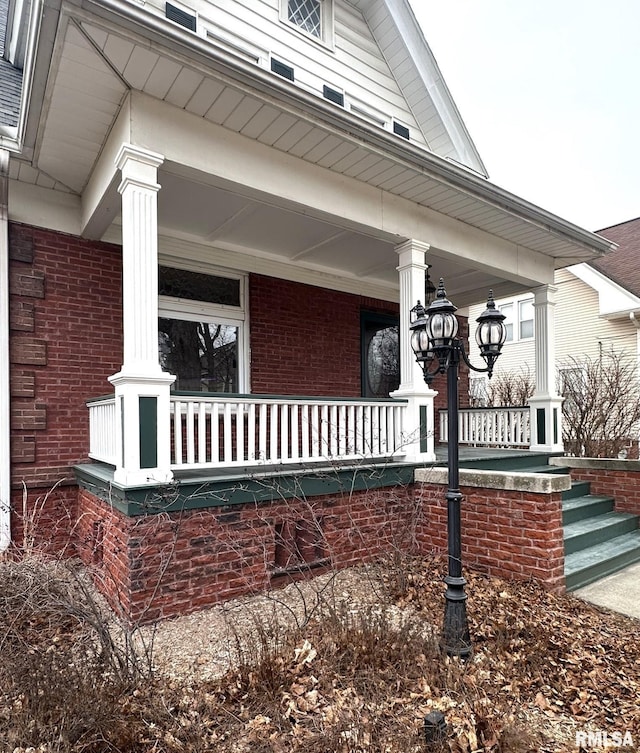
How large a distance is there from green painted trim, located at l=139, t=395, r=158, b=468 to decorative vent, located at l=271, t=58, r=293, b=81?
480 cm

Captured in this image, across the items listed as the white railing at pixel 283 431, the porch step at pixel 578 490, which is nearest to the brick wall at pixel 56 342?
the white railing at pixel 283 431

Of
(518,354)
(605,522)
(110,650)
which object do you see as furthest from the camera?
(518,354)

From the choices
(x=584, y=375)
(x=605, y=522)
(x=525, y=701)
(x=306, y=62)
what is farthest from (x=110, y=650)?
(x=584, y=375)

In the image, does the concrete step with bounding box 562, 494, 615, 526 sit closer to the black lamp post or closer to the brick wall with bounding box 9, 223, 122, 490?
the black lamp post

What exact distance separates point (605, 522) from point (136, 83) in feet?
20.9

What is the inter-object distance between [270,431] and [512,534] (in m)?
2.38

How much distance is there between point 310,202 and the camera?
4.73m

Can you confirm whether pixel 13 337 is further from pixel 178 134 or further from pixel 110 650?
pixel 110 650

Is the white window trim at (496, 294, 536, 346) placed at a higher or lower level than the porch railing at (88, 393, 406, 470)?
higher

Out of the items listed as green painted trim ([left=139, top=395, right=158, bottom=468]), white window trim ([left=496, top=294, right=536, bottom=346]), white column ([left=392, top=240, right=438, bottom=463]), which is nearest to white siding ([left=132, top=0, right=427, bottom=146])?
→ white column ([left=392, top=240, right=438, bottom=463])

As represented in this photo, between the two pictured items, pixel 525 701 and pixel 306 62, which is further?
pixel 306 62

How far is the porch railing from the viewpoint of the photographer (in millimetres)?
4164

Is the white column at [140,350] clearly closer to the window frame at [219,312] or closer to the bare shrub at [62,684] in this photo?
the bare shrub at [62,684]

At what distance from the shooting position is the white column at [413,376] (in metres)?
5.49
